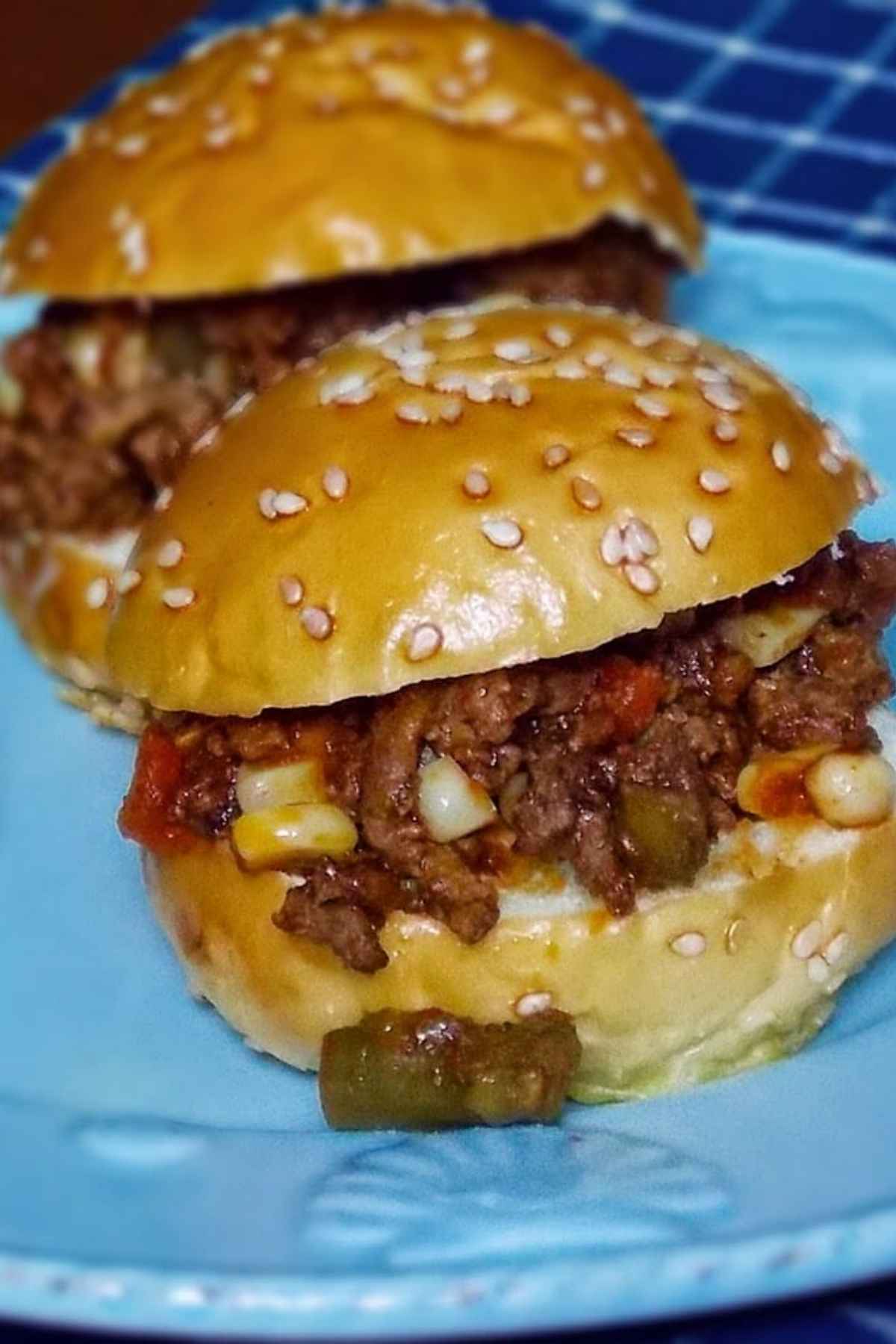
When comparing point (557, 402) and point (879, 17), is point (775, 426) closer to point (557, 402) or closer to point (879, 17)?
point (557, 402)

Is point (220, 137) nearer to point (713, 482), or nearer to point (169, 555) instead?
point (169, 555)

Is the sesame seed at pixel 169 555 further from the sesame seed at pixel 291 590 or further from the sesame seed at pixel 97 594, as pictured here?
the sesame seed at pixel 97 594

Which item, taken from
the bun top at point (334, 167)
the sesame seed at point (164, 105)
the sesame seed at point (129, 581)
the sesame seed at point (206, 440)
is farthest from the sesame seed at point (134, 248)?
the sesame seed at point (129, 581)

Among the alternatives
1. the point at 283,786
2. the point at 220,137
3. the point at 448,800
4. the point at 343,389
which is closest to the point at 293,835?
the point at 283,786

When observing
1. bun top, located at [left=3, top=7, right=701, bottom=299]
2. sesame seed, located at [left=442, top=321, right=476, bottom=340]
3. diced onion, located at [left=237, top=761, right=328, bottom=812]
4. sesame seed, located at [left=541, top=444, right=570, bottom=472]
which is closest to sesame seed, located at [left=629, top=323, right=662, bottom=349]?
sesame seed, located at [left=442, top=321, right=476, bottom=340]

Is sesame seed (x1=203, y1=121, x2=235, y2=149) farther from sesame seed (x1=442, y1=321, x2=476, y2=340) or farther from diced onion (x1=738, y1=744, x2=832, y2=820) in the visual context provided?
diced onion (x1=738, y1=744, x2=832, y2=820)

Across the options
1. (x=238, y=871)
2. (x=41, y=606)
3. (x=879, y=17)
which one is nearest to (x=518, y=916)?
(x=238, y=871)
